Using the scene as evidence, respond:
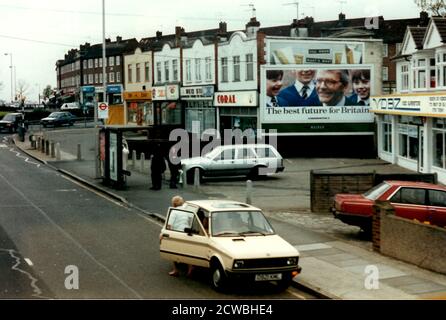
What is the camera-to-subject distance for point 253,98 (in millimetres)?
43812

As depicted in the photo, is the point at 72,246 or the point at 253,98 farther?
the point at 253,98

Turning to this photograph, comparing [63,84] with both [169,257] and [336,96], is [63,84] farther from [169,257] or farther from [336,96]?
[169,257]

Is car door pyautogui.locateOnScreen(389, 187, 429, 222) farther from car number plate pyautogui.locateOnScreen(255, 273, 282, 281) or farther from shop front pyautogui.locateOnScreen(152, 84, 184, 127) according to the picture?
shop front pyautogui.locateOnScreen(152, 84, 184, 127)

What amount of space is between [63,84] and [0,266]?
132m

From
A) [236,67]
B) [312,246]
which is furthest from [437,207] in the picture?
[236,67]

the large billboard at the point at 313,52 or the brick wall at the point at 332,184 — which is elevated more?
the large billboard at the point at 313,52

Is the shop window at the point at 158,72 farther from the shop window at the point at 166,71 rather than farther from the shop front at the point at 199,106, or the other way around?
the shop front at the point at 199,106

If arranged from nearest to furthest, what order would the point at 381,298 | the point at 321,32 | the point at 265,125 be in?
the point at 381,298 < the point at 265,125 < the point at 321,32

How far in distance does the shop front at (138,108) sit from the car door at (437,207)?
4541 cm

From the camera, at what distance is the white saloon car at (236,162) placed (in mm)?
31609

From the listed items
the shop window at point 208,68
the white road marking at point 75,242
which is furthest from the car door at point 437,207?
the shop window at point 208,68

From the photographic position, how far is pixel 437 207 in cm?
1827
